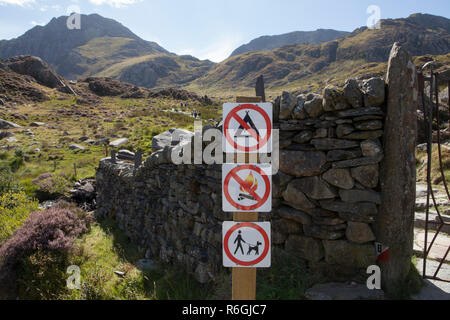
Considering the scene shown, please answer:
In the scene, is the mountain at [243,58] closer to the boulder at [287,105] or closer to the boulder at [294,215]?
the boulder at [287,105]

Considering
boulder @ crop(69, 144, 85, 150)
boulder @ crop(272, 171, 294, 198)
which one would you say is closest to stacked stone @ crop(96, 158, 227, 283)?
boulder @ crop(272, 171, 294, 198)

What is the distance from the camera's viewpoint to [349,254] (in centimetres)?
289

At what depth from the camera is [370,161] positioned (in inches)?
109

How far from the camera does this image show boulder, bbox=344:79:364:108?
9.16ft

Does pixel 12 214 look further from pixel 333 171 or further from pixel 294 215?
pixel 333 171

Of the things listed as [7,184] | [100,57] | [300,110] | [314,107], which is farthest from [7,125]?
[100,57]

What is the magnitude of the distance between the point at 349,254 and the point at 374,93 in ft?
5.73

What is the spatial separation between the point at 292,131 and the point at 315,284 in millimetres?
1749

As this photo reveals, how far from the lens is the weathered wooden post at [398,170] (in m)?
2.66

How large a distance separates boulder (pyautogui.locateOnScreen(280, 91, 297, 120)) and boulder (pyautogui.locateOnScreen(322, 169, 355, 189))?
0.84 meters

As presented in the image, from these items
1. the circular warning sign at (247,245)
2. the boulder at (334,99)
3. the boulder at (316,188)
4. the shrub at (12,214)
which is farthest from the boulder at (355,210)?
the shrub at (12,214)

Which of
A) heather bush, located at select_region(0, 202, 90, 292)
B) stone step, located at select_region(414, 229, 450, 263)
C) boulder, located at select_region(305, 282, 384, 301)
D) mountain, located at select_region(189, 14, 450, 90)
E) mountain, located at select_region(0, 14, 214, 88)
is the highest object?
mountain, located at select_region(0, 14, 214, 88)

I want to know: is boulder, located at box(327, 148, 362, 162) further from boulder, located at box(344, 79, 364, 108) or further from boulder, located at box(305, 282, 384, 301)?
boulder, located at box(305, 282, 384, 301)
